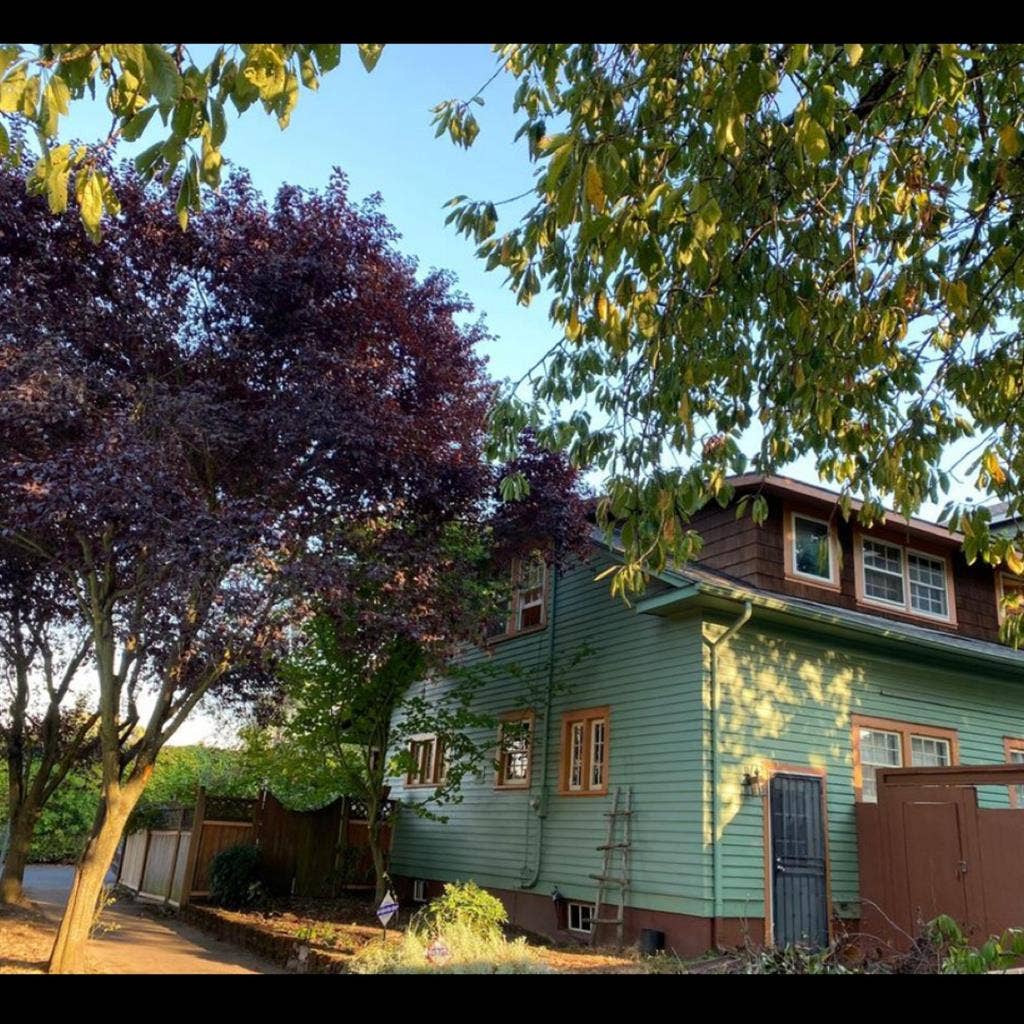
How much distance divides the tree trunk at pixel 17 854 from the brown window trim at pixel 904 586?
12.4 meters

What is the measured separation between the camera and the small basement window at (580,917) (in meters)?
11.8

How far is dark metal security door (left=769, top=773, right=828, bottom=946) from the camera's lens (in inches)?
420

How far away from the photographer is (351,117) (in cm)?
396

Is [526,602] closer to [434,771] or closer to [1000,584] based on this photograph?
[434,771]

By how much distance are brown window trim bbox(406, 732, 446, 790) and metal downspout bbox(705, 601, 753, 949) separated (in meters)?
6.12

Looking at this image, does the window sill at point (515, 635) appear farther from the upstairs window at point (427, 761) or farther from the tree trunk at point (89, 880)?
the tree trunk at point (89, 880)

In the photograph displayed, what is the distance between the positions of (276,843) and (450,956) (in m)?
7.87

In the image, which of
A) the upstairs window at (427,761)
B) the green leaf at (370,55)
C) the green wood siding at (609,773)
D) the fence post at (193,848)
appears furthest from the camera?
the upstairs window at (427,761)

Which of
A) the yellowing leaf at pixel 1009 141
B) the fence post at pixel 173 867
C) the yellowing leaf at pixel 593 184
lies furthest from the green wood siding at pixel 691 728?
the yellowing leaf at pixel 593 184

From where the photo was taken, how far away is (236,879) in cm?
1379

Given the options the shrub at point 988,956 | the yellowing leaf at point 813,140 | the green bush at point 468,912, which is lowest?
the green bush at point 468,912

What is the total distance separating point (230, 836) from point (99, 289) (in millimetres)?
9429

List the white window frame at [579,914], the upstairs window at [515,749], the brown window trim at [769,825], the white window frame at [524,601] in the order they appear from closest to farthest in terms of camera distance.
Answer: the brown window trim at [769,825], the white window frame at [579,914], the upstairs window at [515,749], the white window frame at [524,601]
